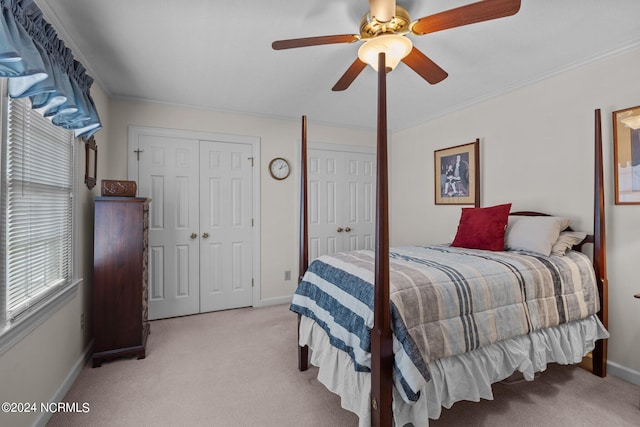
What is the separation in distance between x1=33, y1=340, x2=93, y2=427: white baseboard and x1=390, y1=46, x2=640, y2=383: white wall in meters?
3.66

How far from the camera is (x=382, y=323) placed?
1329 millimetres

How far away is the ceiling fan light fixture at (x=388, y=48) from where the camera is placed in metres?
1.66

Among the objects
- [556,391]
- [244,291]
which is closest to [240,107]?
[244,291]

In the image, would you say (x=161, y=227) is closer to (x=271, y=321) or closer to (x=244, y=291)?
(x=244, y=291)

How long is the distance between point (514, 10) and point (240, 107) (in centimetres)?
278

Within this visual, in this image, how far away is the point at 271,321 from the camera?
10.7 ft

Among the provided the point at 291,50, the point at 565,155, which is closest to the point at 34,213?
the point at 291,50

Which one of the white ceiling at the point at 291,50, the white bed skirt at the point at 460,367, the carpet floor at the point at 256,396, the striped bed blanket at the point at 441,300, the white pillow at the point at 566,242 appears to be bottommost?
the carpet floor at the point at 256,396

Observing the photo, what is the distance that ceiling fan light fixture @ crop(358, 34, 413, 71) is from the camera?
5.45 feet

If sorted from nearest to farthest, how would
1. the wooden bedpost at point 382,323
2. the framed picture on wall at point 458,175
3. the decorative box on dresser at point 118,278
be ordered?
the wooden bedpost at point 382,323
the decorative box on dresser at point 118,278
the framed picture on wall at point 458,175

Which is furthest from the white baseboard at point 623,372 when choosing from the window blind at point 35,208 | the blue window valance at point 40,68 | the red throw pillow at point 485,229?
the blue window valance at point 40,68

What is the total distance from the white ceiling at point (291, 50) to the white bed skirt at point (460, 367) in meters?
1.94

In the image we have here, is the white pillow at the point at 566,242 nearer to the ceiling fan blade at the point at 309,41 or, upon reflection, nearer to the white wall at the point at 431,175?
the white wall at the point at 431,175

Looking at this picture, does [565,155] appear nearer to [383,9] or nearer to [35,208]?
[383,9]
